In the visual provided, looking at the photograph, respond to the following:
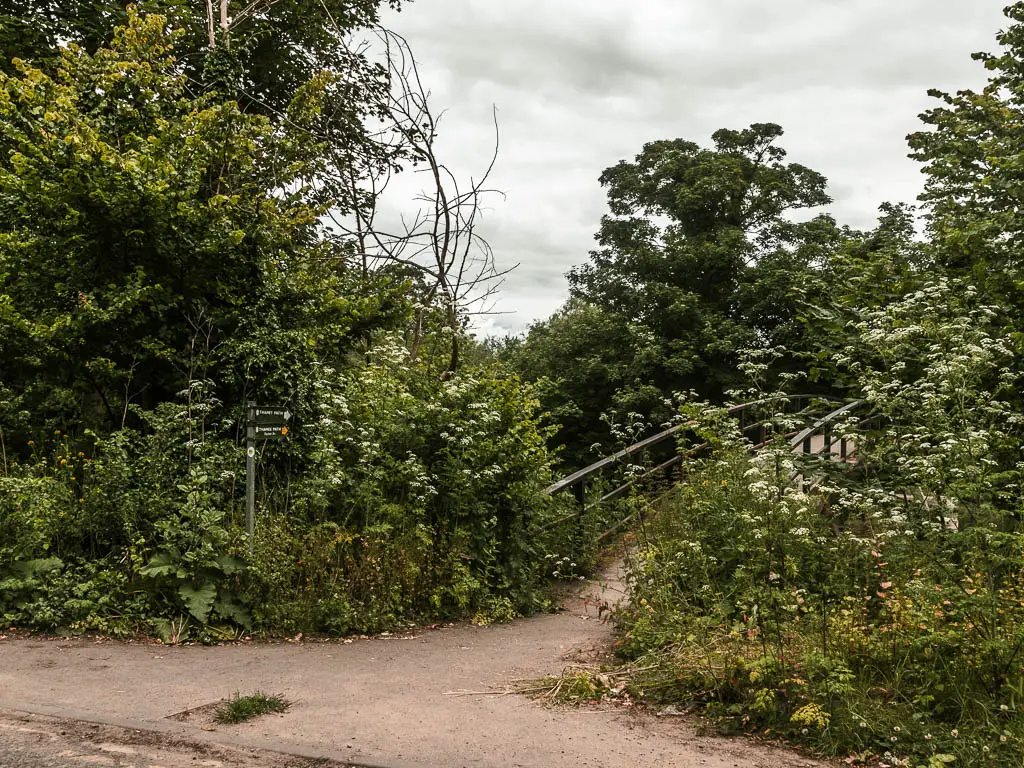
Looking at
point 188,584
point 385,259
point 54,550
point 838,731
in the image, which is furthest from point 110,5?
point 838,731

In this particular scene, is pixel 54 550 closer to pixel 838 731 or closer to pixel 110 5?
pixel 838 731

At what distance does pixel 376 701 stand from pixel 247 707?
85 cm

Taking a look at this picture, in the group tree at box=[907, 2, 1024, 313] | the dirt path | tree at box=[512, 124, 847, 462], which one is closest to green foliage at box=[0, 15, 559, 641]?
the dirt path

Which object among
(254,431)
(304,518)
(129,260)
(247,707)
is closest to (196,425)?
(254,431)

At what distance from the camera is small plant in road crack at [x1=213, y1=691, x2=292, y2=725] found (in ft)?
15.6

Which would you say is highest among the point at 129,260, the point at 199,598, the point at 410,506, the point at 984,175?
the point at 984,175

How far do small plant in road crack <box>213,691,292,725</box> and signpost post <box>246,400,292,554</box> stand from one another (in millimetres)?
2372

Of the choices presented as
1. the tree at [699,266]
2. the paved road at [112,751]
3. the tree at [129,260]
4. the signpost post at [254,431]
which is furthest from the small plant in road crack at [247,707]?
the tree at [699,266]

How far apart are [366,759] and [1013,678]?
148 inches

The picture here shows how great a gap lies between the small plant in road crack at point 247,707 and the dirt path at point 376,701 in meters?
0.09

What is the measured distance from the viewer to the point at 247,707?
4844 millimetres

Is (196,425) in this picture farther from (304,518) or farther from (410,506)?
(410,506)

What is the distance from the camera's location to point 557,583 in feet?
32.8

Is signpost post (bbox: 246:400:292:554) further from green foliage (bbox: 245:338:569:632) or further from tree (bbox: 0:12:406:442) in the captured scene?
tree (bbox: 0:12:406:442)
